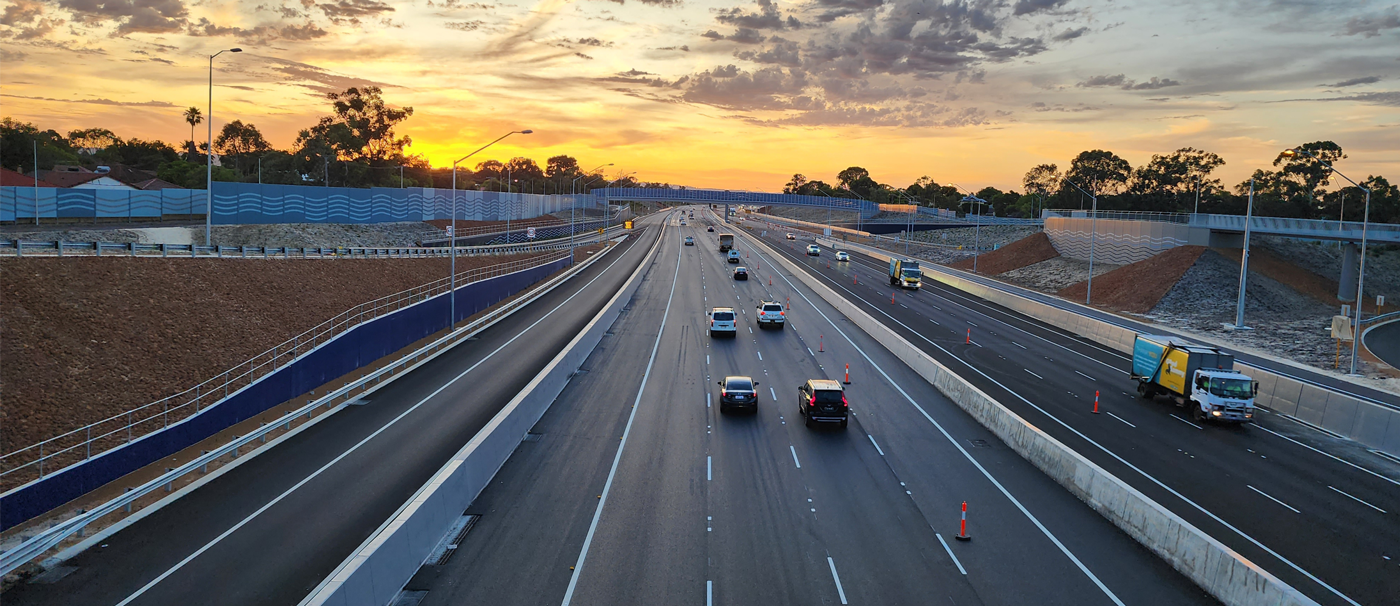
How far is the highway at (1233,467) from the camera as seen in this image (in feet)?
55.0

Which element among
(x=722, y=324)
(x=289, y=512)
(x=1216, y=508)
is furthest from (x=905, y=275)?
(x=289, y=512)

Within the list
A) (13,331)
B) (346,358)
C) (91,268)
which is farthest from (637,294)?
(13,331)

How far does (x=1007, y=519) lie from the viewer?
19062mm

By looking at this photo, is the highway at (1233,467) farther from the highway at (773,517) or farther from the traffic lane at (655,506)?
the traffic lane at (655,506)

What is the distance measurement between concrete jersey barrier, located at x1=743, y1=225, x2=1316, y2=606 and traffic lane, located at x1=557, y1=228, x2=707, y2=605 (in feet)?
31.8

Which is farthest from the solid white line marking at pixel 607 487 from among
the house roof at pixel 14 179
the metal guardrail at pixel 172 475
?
the house roof at pixel 14 179

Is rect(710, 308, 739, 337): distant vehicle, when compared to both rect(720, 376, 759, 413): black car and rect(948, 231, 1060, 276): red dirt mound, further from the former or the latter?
rect(948, 231, 1060, 276): red dirt mound

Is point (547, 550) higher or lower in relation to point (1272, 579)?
lower

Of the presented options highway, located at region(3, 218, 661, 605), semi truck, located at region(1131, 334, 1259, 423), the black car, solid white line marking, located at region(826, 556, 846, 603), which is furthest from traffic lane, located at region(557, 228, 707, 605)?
semi truck, located at region(1131, 334, 1259, 423)

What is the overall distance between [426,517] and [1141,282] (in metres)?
66.8

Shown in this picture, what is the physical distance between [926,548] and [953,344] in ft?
95.0

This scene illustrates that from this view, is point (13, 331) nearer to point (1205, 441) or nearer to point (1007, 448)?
point (1007, 448)

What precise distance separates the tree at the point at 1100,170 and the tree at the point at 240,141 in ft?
534

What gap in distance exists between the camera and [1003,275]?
91.7 meters
